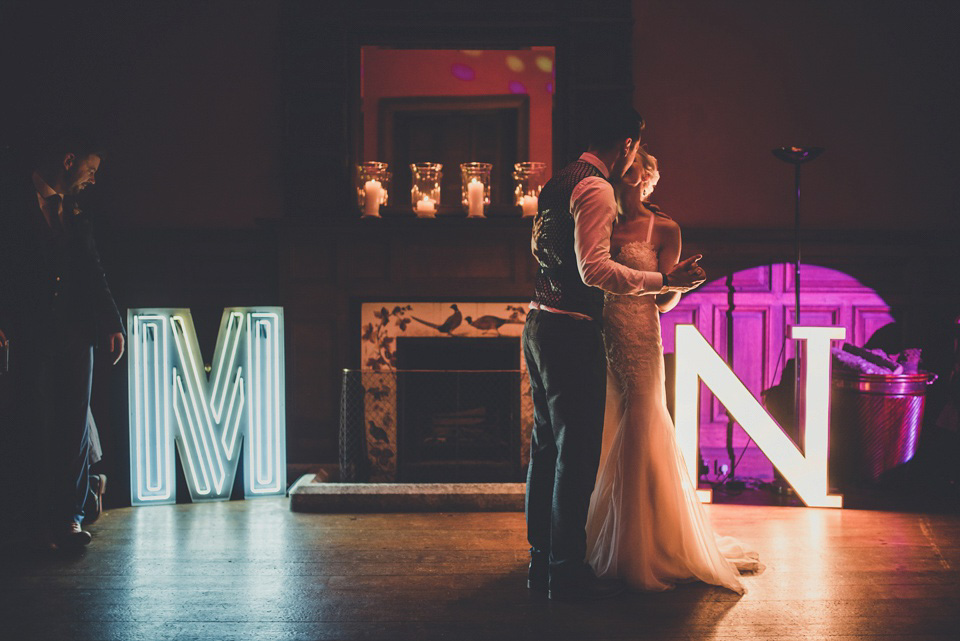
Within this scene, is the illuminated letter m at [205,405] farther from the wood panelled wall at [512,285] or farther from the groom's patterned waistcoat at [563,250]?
the groom's patterned waistcoat at [563,250]

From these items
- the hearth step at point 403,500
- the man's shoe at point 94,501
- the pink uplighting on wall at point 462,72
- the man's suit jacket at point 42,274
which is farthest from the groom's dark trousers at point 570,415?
the pink uplighting on wall at point 462,72

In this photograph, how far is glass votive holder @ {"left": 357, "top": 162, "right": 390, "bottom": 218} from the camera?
4.72 metres

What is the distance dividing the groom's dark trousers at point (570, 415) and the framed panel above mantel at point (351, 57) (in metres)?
2.30

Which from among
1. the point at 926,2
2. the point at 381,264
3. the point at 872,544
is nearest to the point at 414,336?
the point at 381,264

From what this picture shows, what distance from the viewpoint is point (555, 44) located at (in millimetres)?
4848

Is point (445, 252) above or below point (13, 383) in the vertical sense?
above

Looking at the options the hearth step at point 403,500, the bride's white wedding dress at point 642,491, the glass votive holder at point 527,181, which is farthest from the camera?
the glass votive holder at point 527,181

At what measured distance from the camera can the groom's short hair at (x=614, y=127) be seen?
2730 mm

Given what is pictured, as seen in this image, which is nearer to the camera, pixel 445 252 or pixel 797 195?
pixel 797 195

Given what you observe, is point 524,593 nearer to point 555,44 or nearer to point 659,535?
point 659,535

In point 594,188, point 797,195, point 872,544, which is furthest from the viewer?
point 797,195

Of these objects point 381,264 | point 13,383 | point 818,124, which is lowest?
point 13,383

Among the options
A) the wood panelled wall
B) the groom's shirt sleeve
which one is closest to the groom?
the groom's shirt sleeve

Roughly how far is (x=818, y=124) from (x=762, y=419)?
7.21ft
